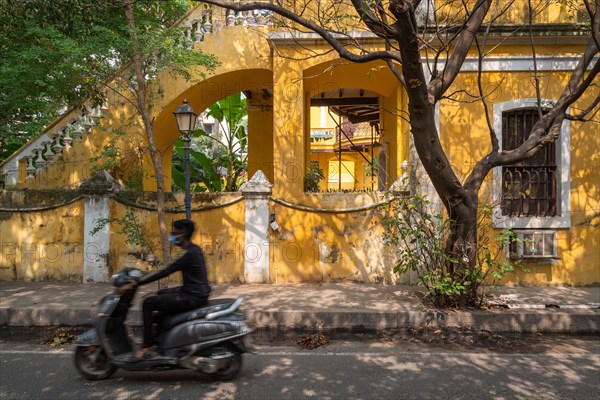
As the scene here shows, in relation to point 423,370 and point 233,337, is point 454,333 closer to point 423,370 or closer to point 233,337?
point 423,370

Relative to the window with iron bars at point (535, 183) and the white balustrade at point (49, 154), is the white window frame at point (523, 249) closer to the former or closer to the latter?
the window with iron bars at point (535, 183)

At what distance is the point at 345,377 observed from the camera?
512cm

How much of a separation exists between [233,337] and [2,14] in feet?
27.0

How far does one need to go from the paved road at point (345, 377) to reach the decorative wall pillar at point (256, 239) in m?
3.45

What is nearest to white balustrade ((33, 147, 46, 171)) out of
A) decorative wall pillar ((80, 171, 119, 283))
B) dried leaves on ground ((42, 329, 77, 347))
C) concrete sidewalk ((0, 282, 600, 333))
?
decorative wall pillar ((80, 171, 119, 283))

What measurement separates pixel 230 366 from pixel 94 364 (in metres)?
1.33

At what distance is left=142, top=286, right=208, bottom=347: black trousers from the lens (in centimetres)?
489

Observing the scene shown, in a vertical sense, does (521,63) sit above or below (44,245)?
above

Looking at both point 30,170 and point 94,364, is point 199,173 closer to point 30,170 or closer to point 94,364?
point 30,170

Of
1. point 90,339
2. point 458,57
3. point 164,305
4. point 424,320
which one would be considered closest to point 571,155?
point 458,57

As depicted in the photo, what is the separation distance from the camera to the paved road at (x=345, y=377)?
4.65m

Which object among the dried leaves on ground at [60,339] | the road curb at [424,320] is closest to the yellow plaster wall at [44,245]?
the road curb at [424,320]

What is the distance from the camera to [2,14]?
9.47 metres

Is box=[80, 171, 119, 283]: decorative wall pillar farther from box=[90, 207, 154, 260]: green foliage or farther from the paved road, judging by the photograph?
the paved road
